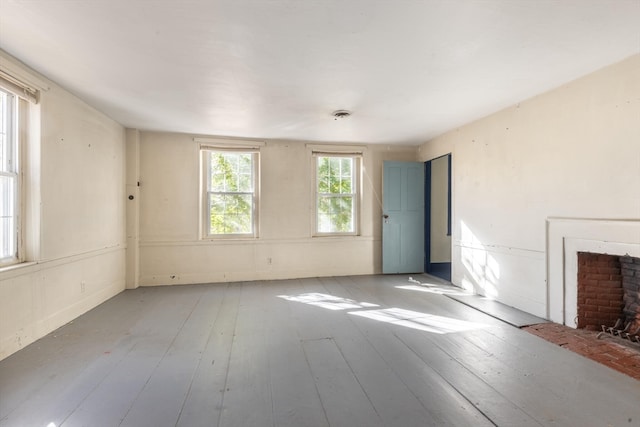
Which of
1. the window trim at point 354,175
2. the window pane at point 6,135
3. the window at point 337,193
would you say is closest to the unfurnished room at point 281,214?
the window pane at point 6,135

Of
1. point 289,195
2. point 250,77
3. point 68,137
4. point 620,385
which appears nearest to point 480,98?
point 250,77

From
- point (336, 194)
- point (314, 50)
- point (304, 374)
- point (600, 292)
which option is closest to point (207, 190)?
point (336, 194)

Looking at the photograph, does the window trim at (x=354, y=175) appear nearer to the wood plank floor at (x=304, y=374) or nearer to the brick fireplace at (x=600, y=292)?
the wood plank floor at (x=304, y=374)

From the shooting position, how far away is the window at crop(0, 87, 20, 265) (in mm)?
2551

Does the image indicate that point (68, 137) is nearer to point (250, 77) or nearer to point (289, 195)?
point (250, 77)

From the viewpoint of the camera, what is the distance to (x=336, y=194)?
18.0 ft

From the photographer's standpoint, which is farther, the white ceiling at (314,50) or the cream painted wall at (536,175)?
the cream painted wall at (536,175)

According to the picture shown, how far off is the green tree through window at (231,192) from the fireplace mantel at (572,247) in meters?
4.16

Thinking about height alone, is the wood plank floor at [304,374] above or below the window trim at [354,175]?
below

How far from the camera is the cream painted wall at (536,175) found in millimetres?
2574

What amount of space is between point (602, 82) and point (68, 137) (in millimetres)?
5304

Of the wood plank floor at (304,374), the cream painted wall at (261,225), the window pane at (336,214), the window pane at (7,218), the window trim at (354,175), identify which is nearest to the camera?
the wood plank floor at (304,374)

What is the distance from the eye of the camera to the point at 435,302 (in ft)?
12.8

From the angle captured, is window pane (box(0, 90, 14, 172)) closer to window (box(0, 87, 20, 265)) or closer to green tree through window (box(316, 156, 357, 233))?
window (box(0, 87, 20, 265))
